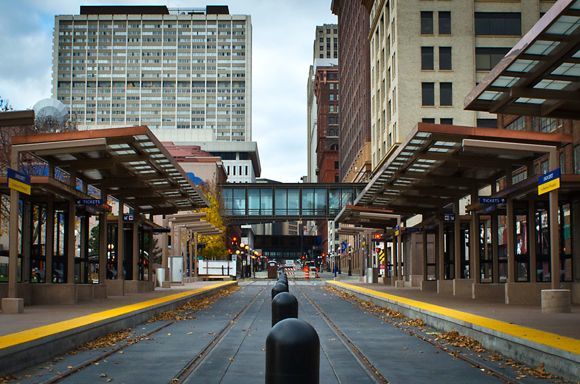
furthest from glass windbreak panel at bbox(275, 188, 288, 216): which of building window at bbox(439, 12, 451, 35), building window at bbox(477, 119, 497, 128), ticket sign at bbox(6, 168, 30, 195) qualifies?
ticket sign at bbox(6, 168, 30, 195)

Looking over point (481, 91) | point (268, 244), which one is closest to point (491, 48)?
point (481, 91)

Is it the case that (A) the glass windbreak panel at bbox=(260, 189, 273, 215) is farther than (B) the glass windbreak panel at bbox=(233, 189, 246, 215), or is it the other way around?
(B) the glass windbreak panel at bbox=(233, 189, 246, 215)

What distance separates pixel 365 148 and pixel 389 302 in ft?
214

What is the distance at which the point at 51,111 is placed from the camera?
2176 inches

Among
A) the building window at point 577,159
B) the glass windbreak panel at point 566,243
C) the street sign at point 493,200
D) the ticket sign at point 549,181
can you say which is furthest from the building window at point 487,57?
the ticket sign at point 549,181

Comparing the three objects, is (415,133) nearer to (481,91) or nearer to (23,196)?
(481,91)

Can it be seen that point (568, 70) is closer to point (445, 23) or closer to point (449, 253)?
point (449, 253)

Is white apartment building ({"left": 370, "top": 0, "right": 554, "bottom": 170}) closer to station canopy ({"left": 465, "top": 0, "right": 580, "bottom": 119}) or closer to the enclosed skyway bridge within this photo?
the enclosed skyway bridge

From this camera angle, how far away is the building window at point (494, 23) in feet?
233

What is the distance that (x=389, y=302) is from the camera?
29172mm

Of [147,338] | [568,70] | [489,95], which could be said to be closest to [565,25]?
[568,70]

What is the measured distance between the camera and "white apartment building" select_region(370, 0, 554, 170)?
70312mm

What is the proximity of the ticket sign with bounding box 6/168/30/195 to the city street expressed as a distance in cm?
436

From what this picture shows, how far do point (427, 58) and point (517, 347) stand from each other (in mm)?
59758
